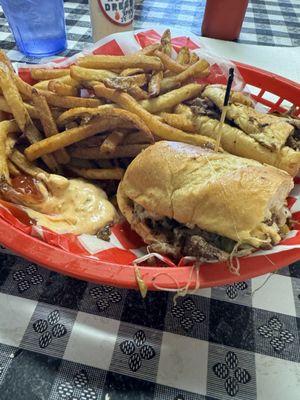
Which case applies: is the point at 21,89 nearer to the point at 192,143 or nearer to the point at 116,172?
the point at 116,172

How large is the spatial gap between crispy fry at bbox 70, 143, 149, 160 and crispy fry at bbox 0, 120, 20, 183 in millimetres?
211

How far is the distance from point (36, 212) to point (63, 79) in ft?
1.74

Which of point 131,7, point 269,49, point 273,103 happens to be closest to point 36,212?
point 273,103

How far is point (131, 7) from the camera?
173 cm

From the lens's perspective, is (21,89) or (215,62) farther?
(215,62)

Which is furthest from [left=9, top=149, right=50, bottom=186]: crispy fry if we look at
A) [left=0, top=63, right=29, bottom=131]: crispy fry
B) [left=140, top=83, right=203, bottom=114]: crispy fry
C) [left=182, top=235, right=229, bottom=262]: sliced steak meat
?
[left=182, top=235, right=229, bottom=262]: sliced steak meat

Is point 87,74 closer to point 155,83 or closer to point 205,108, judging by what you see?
point 155,83

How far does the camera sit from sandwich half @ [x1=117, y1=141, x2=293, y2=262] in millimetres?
776

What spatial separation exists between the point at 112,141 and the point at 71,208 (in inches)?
10.2

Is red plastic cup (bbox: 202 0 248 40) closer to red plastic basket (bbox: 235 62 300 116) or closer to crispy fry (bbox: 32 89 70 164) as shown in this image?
red plastic basket (bbox: 235 62 300 116)

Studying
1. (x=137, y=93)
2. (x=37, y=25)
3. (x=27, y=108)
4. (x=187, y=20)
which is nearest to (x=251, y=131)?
(x=137, y=93)

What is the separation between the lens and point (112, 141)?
3.55 feet

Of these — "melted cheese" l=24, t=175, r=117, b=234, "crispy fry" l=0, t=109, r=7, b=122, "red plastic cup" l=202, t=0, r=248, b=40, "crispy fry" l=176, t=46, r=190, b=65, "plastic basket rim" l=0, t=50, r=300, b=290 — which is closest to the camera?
"plastic basket rim" l=0, t=50, r=300, b=290

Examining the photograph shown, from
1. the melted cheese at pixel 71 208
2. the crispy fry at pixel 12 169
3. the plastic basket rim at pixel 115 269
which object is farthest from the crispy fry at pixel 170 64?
the plastic basket rim at pixel 115 269
